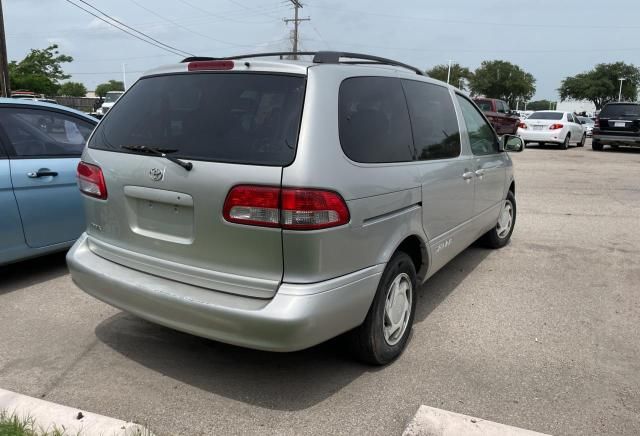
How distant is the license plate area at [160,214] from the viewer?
2.78 m

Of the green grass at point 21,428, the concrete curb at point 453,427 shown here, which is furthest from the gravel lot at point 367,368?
the green grass at point 21,428

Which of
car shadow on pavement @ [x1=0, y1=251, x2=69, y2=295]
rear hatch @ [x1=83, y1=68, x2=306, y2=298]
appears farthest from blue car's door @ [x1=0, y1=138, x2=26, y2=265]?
rear hatch @ [x1=83, y1=68, x2=306, y2=298]

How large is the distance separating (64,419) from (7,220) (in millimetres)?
2324

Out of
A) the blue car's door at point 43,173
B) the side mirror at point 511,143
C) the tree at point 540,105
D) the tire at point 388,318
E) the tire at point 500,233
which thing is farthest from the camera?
the tree at point 540,105

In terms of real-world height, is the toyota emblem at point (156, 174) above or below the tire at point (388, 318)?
above

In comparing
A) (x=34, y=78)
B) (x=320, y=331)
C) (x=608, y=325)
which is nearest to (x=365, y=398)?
(x=320, y=331)

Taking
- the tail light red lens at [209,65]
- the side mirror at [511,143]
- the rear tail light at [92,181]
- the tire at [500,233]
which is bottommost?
the tire at [500,233]

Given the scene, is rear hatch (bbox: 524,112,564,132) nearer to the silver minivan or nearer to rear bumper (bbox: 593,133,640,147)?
rear bumper (bbox: 593,133,640,147)

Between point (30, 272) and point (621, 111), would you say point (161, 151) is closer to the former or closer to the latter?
point (30, 272)

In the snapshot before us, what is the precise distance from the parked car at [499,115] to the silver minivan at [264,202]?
63.9ft

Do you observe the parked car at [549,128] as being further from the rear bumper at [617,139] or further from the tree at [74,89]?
the tree at [74,89]

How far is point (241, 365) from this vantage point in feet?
10.7

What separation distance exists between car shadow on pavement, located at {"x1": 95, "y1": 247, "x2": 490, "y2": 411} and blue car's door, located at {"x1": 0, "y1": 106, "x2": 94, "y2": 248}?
1.29 metres

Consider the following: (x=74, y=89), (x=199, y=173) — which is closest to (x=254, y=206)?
(x=199, y=173)
